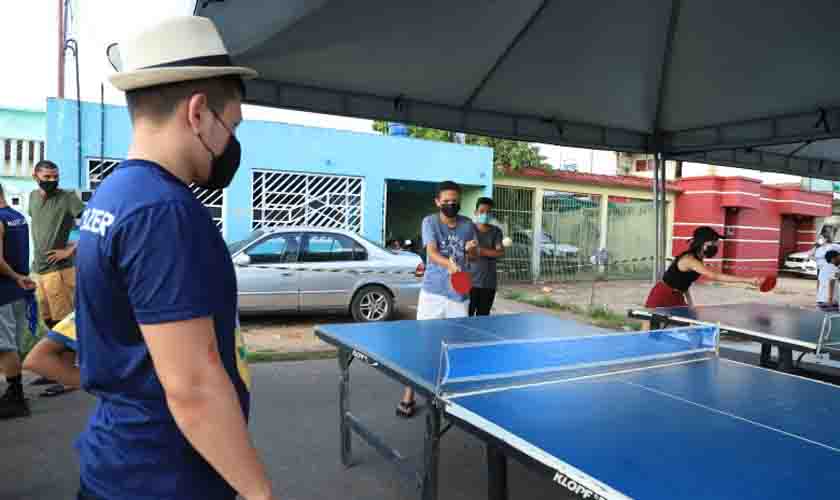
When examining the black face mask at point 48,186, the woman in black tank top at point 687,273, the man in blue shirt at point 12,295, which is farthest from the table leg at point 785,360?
the black face mask at point 48,186

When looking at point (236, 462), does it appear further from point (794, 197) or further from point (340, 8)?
point (794, 197)

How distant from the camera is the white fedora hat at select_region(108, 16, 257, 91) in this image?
1130 millimetres

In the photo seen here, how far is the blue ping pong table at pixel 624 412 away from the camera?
5.08 feet

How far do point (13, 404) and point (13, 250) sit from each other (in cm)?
113

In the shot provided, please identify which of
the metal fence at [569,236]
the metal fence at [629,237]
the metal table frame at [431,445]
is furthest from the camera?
the metal fence at [629,237]

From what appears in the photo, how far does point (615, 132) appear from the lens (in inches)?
277

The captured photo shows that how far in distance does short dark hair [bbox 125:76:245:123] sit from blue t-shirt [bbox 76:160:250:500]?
0.37 feet

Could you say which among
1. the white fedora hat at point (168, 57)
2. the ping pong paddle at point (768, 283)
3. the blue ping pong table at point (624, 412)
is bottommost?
the blue ping pong table at point (624, 412)

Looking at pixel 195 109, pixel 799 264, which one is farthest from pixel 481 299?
pixel 799 264

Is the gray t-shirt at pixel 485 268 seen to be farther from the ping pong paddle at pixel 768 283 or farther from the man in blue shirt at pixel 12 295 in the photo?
the man in blue shirt at pixel 12 295

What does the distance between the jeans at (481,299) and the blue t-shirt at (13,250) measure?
4041 mm

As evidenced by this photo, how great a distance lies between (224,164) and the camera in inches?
50.6

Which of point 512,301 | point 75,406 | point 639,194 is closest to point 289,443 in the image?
point 75,406

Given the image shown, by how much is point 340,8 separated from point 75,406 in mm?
3729
